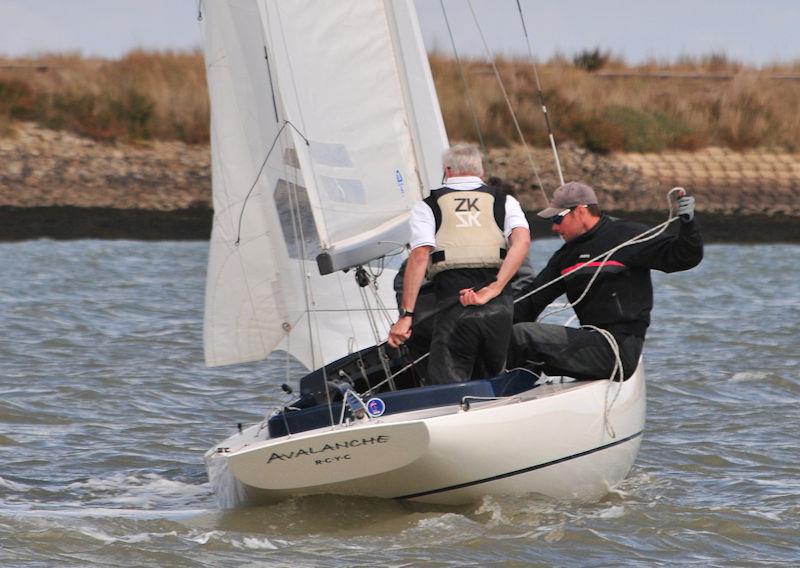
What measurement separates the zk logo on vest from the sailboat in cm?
74

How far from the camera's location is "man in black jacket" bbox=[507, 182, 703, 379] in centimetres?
739

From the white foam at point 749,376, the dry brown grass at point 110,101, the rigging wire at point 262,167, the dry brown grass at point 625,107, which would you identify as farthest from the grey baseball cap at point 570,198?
the dry brown grass at point 625,107

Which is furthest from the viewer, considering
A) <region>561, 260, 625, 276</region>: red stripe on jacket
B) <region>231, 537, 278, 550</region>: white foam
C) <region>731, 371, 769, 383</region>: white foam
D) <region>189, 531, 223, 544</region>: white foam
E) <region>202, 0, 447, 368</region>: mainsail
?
<region>731, 371, 769, 383</region>: white foam

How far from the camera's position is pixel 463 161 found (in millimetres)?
7016

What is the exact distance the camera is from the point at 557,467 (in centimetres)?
702

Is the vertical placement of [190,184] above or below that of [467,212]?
above

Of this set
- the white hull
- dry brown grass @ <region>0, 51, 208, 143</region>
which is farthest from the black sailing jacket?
dry brown grass @ <region>0, 51, 208, 143</region>

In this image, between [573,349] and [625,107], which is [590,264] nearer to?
[573,349]

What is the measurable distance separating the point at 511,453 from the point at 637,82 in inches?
1354

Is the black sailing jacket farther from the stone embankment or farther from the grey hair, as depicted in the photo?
the stone embankment

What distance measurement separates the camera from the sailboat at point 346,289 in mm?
6668

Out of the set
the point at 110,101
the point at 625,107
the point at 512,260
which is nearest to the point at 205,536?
the point at 512,260

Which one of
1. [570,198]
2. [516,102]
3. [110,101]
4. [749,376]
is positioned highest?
[110,101]

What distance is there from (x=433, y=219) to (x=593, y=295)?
102 centimetres
